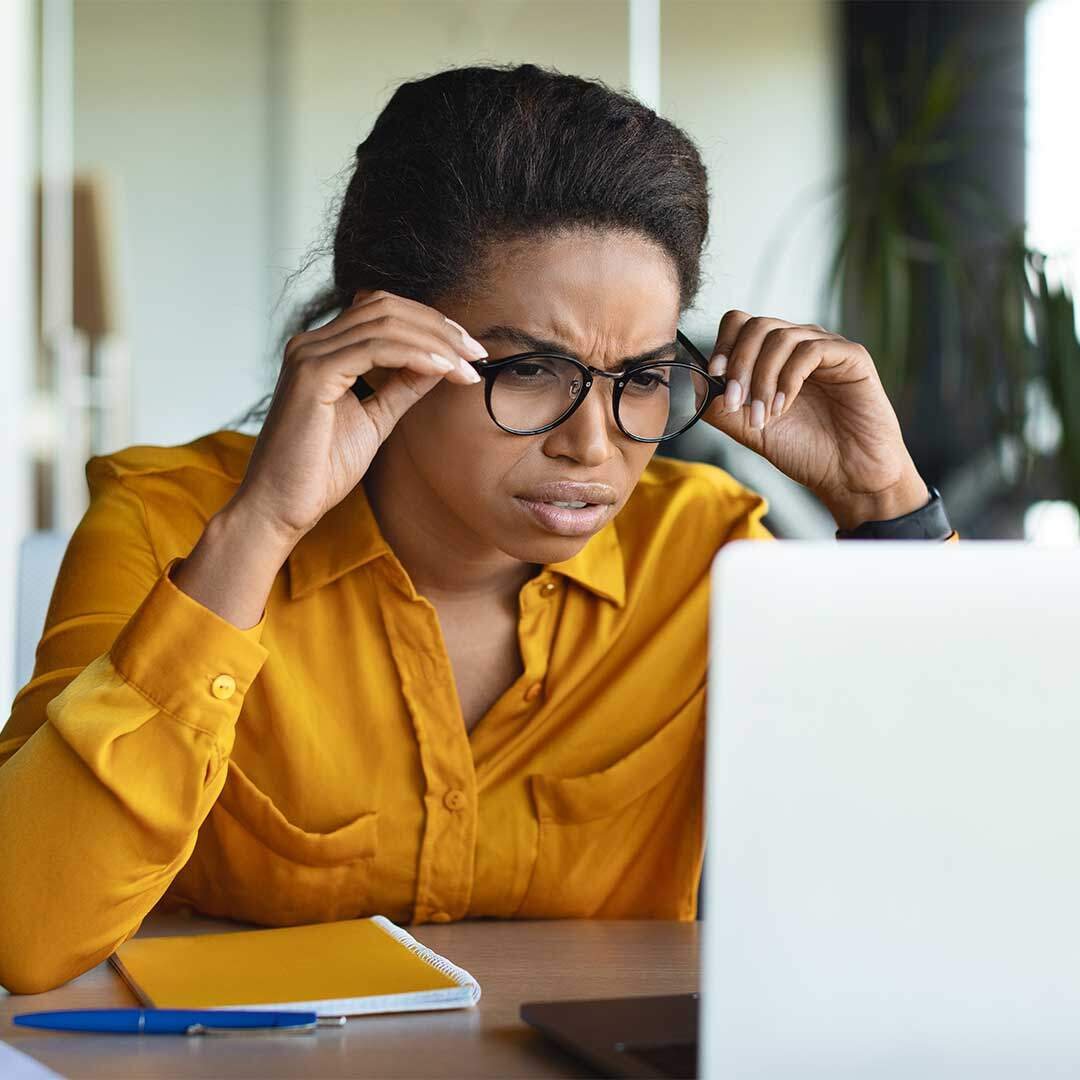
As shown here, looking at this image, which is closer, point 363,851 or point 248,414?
point 363,851

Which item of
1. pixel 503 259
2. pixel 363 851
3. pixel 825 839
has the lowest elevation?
pixel 363 851

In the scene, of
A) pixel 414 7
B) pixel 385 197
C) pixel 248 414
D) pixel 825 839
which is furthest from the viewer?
pixel 414 7

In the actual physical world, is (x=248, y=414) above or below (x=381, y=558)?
above

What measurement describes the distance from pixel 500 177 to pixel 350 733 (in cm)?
52

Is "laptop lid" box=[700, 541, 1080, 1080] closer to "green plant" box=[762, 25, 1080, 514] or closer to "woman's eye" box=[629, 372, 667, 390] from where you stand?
"woman's eye" box=[629, 372, 667, 390]

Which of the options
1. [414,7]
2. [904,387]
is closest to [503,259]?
[904,387]

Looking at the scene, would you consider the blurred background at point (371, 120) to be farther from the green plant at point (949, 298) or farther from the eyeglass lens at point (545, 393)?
the eyeglass lens at point (545, 393)

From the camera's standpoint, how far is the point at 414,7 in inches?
166

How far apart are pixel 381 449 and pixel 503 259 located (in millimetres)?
263

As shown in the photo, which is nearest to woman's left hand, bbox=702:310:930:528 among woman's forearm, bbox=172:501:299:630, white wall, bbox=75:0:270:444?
woman's forearm, bbox=172:501:299:630

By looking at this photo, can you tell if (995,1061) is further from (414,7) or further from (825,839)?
(414,7)

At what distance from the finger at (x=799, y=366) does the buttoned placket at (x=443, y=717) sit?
302mm

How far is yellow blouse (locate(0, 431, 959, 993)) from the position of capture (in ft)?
3.58

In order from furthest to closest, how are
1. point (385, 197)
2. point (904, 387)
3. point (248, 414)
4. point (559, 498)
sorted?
1. point (904, 387)
2. point (248, 414)
3. point (385, 197)
4. point (559, 498)
